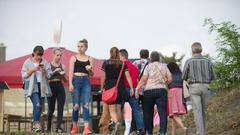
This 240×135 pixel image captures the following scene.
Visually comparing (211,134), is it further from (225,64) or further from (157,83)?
(225,64)

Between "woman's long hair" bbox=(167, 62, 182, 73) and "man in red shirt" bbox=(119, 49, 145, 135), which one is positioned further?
"woman's long hair" bbox=(167, 62, 182, 73)

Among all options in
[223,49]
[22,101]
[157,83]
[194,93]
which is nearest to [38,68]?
[157,83]

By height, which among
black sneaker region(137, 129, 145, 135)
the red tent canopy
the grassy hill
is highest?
the red tent canopy

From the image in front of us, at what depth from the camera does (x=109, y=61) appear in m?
10.4

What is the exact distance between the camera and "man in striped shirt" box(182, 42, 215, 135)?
408 inches

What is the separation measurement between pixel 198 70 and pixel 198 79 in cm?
18

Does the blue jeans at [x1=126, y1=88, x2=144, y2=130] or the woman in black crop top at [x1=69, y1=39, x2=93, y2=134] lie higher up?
the woman in black crop top at [x1=69, y1=39, x2=93, y2=134]

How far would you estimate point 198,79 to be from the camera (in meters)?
10.4

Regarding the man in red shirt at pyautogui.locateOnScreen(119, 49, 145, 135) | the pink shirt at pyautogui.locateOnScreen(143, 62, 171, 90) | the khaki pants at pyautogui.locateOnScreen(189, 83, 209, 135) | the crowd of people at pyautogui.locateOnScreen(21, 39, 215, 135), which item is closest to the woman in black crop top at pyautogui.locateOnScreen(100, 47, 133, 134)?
the crowd of people at pyautogui.locateOnScreen(21, 39, 215, 135)

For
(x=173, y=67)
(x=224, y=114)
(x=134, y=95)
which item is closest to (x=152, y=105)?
(x=134, y=95)

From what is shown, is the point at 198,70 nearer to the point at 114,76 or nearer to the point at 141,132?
the point at 114,76

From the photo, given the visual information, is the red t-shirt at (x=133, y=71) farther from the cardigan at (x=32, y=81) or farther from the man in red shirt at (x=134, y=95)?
the cardigan at (x=32, y=81)

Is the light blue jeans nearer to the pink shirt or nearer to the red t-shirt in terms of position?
the red t-shirt

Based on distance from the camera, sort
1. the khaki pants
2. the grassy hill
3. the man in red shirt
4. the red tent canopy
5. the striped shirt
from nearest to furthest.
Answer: the khaki pants
the striped shirt
the man in red shirt
the grassy hill
the red tent canopy
